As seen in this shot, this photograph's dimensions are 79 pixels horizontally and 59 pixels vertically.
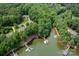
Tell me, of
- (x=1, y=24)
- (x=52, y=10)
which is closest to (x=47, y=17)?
(x=52, y=10)

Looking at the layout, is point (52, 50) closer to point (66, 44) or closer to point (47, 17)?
point (66, 44)

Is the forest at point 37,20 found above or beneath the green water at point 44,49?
above

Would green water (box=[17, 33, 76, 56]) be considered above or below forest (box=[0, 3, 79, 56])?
below

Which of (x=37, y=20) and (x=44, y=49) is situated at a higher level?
(x=37, y=20)

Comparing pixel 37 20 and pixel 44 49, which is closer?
pixel 44 49
